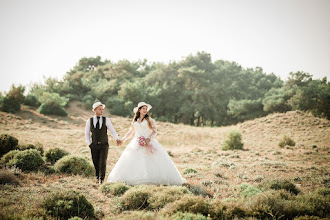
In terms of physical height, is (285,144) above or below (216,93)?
below

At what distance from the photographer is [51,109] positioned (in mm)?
29141

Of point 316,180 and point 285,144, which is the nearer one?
point 316,180

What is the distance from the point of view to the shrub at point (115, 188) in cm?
572

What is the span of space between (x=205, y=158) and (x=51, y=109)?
23.8 metres

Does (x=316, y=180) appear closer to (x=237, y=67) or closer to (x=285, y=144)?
(x=285, y=144)

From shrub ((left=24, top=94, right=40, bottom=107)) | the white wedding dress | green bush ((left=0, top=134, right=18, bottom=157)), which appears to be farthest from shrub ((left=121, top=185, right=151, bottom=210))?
shrub ((left=24, top=94, right=40, bottom=107))

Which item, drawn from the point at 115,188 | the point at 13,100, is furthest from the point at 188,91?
the point at 115,188

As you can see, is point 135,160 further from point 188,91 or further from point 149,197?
point 188,91

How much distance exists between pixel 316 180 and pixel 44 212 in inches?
348

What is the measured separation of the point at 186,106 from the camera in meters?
42.2

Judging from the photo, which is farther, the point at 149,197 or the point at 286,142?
the point at 286,142

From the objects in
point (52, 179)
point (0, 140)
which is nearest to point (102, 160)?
point (52, 179)

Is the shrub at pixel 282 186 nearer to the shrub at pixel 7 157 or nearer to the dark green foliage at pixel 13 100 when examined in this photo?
the shrub at pixel 7 157

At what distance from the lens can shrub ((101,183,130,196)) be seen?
5.72 m
